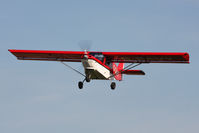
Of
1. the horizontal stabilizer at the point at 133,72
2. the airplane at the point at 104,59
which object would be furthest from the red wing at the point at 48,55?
the horizontal stabilizer at the point at 133,72

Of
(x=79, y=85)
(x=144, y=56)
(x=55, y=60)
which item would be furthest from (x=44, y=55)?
(x=144, y=56)

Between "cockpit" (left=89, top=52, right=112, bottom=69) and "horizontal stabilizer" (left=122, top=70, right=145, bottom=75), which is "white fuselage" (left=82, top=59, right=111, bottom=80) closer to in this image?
"cockpit" (left=89, top=52, right=112, bottom=69)

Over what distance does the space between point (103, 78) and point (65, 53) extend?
3.51 m

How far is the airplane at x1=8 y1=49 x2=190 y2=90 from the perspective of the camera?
33438 mm

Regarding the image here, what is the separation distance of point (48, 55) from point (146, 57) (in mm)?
6759

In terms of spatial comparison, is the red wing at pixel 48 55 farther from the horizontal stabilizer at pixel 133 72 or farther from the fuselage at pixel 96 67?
the horizontal stabilizer at pixel 133 72

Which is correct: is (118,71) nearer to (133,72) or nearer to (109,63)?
(109,63)

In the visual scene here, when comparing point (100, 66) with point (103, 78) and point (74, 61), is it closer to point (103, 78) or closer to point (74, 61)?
point (103, 78)

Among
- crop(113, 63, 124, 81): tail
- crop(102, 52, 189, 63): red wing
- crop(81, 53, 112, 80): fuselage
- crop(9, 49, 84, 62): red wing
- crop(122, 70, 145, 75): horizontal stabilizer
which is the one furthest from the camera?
crop(122, 70, 145, 75): horizontal stabilizer

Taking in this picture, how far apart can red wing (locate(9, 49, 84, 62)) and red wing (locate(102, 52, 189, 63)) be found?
214 centimetres

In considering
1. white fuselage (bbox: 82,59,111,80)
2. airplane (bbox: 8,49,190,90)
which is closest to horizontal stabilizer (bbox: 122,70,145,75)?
airplane (bbox: 8,49,190,90)

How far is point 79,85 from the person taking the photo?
34375mm

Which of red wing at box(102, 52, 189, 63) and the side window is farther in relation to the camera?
the side window

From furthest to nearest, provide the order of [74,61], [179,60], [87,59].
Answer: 1. [74,61]
2. [179,60]
3. [87,59]
